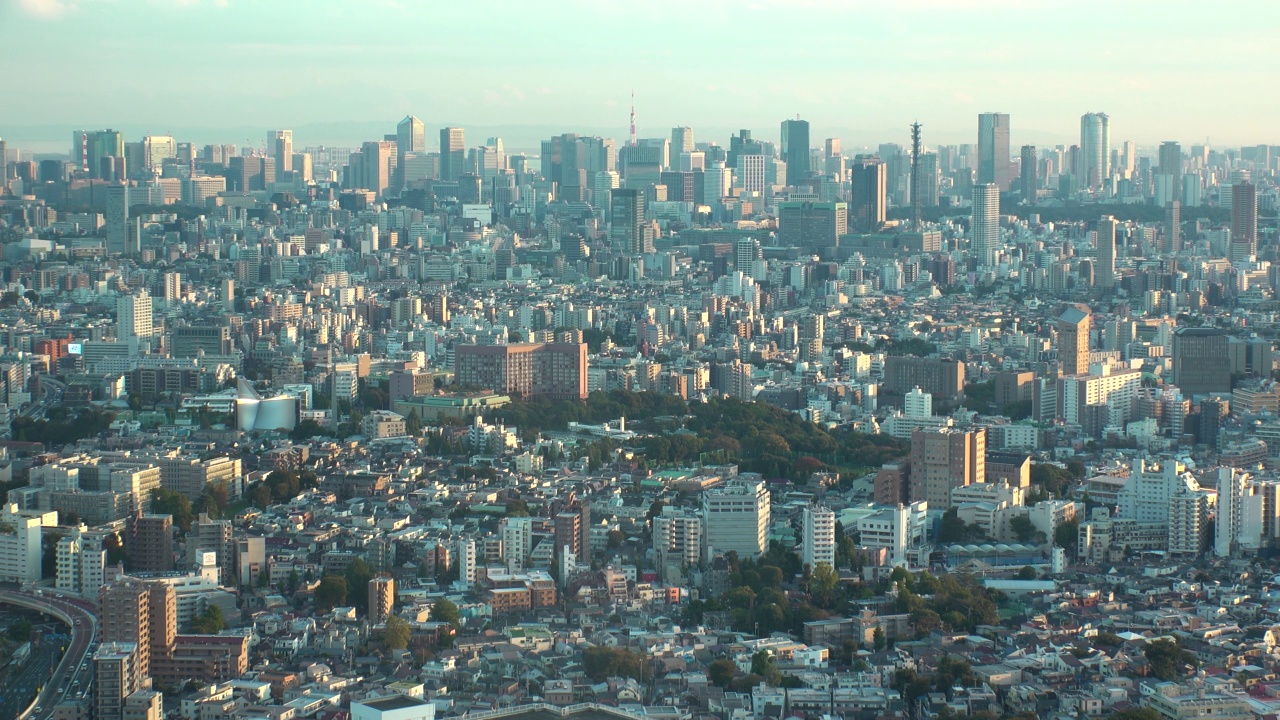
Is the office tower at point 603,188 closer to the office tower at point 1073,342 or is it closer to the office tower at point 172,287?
the office tower at point 172,287

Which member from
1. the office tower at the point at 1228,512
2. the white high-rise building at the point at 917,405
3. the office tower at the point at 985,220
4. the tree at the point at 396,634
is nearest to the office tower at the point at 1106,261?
the office tower at the point at 985,220

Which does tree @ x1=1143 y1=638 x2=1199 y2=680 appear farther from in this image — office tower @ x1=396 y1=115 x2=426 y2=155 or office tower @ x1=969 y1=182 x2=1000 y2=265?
office tower @ x1=396 y1=115 x2=426 y2=155

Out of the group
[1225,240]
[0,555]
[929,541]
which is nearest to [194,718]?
[0,555]

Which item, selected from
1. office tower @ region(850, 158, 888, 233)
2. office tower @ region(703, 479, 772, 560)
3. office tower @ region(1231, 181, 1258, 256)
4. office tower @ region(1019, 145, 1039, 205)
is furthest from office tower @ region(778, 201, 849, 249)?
office tower @ region(703, 479, 772, 560)

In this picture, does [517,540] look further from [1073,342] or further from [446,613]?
[1073,342]

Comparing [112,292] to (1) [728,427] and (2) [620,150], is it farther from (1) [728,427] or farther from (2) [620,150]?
(2) [620,150]

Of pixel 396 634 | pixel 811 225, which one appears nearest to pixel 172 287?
pixel 811 225
